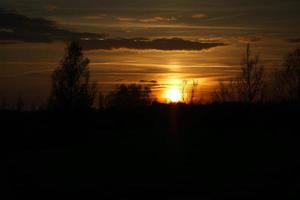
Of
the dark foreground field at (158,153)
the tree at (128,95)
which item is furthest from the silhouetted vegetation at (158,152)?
the tree at (128,95)

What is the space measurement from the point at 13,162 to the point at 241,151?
379 inches

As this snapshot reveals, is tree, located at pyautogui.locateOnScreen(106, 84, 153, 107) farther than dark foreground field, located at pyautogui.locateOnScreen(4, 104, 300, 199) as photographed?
Yes

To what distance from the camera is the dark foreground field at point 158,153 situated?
17.2 meters

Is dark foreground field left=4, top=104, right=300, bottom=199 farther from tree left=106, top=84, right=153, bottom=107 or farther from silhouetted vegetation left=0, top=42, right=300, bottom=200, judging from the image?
tree left=106, top=84, right=153, bottom=107

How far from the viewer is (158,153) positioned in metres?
23.9

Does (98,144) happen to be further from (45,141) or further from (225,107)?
(225,107)

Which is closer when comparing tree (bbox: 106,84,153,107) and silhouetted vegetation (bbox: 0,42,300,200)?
silhouetted vegetation (bbox: 0,42,300,200)

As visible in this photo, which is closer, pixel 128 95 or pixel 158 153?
pixel 158 153

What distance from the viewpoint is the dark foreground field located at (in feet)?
56.5

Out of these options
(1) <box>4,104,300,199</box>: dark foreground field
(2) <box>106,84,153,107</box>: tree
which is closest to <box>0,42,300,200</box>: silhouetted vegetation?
(1) <box>4,104,300,199</box>: dark foreground field

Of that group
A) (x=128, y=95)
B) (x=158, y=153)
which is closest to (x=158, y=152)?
(x=158, y=153)

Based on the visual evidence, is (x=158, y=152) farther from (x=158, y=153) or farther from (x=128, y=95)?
(x=128, y=95)

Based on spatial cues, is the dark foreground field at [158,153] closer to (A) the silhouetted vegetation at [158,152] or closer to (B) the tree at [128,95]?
(A) the silhouetted vegetation at [158,152]

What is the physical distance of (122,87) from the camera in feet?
238
